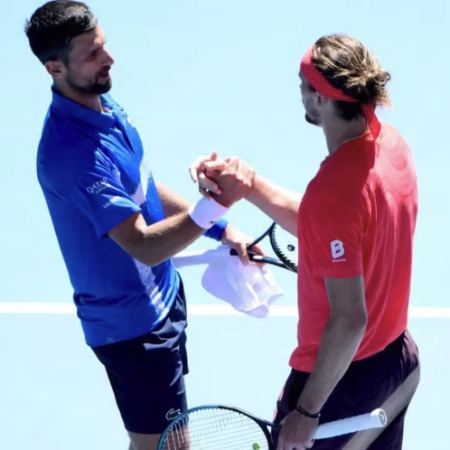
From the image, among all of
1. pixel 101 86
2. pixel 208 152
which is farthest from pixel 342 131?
pixel 208 152

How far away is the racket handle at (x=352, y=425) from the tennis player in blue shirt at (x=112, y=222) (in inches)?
27.6

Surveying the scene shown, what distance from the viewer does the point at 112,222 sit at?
2996mm

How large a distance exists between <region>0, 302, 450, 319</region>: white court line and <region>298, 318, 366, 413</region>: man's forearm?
224 cm

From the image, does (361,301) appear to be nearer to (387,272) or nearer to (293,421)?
(387,272)

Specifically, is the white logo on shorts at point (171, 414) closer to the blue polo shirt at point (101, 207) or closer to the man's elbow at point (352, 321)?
the blue polo shirt at point (101, 207)

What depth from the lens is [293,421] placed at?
258cm

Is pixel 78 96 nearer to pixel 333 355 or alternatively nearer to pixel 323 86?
pixel 323 86

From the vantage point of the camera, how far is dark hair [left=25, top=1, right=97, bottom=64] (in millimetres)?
3104

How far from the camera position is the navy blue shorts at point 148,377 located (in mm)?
3250

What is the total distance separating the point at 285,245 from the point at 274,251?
64 mm

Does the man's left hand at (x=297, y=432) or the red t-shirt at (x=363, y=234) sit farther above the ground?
the red t-shirt at (x=363, y=234)

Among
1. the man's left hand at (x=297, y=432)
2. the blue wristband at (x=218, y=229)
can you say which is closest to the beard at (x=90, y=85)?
the blue wristband at (x=218, y=229)

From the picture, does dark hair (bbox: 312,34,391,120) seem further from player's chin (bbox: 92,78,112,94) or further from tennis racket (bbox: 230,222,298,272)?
tennis racket (bbox: 230,222,298,272)

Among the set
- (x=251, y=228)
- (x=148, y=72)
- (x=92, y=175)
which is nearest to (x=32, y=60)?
(x=148, y=72)
